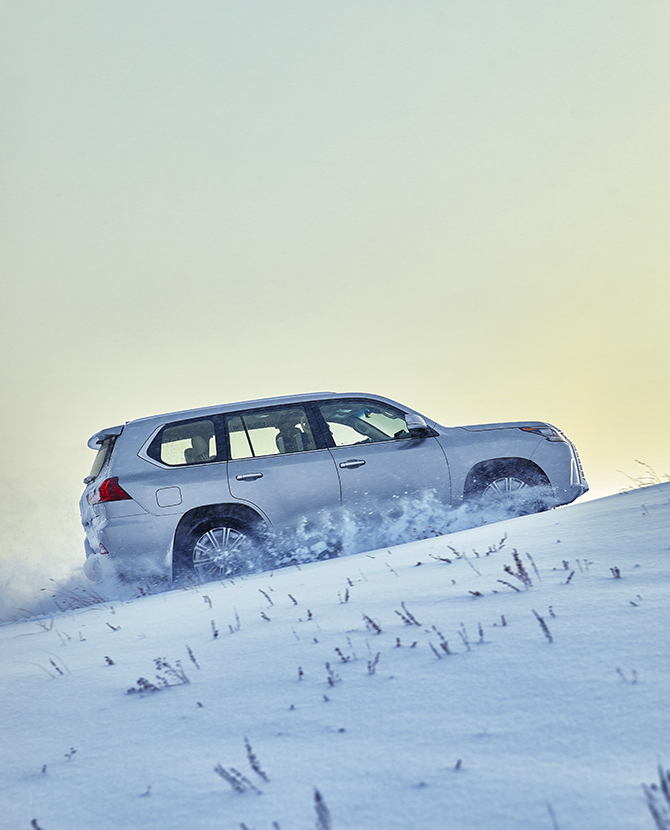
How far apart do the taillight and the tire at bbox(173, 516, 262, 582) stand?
2.11 ft

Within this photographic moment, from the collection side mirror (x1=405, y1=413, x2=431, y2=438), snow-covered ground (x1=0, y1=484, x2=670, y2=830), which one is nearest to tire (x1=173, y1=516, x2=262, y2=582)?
side mirror (x1=405, y1=413, x2=431, y2=438)

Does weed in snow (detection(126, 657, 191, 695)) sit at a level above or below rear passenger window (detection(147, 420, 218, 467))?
below

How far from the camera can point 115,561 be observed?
5723 millimetres

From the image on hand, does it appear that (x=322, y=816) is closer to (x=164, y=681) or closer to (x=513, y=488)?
(x=164, y=681)

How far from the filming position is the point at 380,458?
21.1 ft

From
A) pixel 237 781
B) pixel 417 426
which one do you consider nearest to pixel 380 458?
pixel 417 426

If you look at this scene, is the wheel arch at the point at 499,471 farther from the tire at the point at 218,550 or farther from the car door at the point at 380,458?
the tire at the point at 218,550

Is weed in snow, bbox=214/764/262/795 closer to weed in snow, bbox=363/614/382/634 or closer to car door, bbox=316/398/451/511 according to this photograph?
weed in snow, bbox=363/614/382/634

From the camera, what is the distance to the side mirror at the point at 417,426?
6.47 metres

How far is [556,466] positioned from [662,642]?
5000 mm

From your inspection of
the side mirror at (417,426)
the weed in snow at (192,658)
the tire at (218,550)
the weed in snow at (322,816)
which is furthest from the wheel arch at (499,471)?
the weed in snow at (322,816)

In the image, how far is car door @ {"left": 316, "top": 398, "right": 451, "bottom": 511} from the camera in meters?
6.29

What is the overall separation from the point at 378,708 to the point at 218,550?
4056 mm

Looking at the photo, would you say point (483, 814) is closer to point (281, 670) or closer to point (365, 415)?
point (281, 670)
